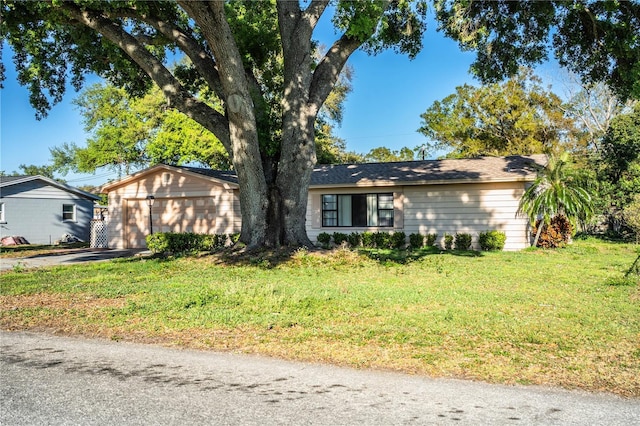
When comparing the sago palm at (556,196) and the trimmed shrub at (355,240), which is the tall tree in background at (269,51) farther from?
the trimmed shrub at (355,240)

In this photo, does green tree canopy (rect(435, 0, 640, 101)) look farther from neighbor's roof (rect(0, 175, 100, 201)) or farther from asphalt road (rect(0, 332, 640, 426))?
neighbor's roof (rect(0, 175, 100, 201))

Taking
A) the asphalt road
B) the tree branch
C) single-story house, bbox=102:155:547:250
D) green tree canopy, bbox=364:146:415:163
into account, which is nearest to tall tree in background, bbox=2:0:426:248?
the tree branch

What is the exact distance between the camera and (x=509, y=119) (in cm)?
2922

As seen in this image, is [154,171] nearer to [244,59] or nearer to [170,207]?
[170,207]

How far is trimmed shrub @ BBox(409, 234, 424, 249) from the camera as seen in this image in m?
17.6

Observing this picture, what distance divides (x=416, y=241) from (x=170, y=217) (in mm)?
9835

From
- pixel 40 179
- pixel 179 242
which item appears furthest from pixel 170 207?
pixel 40 179

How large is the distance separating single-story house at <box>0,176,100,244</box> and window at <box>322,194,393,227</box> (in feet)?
52.2

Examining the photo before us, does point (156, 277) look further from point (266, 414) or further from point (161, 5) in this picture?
point (266, 414)

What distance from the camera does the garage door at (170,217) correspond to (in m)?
19.5

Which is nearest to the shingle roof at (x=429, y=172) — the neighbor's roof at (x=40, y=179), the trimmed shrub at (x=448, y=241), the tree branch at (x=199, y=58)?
the trimmed shrub at (x=448, y=241)

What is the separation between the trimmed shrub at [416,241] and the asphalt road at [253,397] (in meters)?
13.3

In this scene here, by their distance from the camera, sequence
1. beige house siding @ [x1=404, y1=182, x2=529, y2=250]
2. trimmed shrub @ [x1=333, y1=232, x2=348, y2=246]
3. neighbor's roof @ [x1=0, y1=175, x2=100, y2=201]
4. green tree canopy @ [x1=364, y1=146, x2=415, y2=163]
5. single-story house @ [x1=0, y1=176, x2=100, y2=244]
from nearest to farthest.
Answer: beige house siding @ [x1=404, y1=182, x2=529, y2=250] → trimmed shrub @ [x1=333, y1=232, x2=348, y2=246] → neighbor's roof @ [x1=0, y1=175, x2=100, y2=201] → single-story house @ [x1=0, y1=176, x2=100, y2=244] → green tree canopy @ [x1=364, y1=146, x2=415, y2=163]

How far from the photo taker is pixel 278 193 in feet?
42.3
